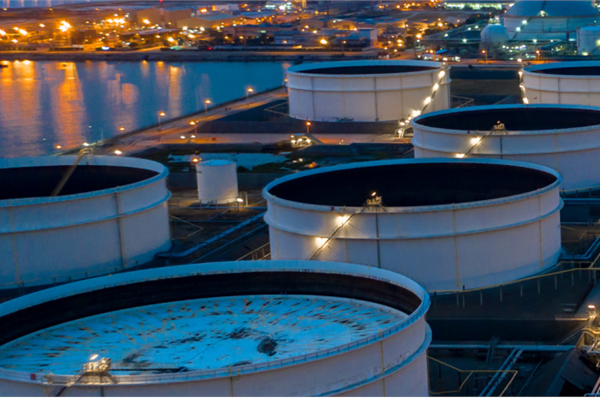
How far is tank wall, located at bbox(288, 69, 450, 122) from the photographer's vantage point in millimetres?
31672

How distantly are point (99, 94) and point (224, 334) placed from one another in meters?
43.2

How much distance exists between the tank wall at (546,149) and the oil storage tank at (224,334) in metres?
9.15

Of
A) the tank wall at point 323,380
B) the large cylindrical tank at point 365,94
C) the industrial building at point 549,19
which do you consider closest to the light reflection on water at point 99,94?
the large cylindrical tank at point 365,94

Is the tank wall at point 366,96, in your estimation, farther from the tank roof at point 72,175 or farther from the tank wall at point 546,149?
the tank roof at point 72,175

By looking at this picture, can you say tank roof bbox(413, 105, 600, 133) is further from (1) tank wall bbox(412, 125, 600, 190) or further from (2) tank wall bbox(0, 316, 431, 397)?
(2) tank wall bbox(0, 316, 431, 397)

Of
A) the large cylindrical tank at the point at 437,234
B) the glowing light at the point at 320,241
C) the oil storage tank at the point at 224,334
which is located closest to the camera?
the oil storage tank at the point at 224,334

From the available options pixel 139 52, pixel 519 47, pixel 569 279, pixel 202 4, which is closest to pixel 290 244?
pixel 569 279

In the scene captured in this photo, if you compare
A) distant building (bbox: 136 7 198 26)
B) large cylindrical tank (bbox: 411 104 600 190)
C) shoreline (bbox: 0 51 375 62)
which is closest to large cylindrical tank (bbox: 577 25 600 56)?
shoreline (bbox: 0 51 375 62)

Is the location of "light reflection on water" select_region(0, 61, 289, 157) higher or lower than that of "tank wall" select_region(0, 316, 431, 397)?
lower

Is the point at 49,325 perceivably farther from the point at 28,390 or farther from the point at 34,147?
the point at 34,147

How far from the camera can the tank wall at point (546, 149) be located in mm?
20000

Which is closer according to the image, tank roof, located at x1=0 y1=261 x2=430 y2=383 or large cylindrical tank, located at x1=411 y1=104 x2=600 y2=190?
tank roof, located at x1=0 y1=261 x2=430 y2=383

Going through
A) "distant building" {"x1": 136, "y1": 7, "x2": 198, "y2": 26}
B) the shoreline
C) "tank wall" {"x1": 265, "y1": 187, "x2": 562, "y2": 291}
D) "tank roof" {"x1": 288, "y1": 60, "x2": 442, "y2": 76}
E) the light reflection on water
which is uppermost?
"distant building" {"x1": 136, "y1": 7, "x2": 198, "y2": 26}

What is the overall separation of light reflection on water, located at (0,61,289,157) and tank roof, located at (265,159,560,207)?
64.8ft
